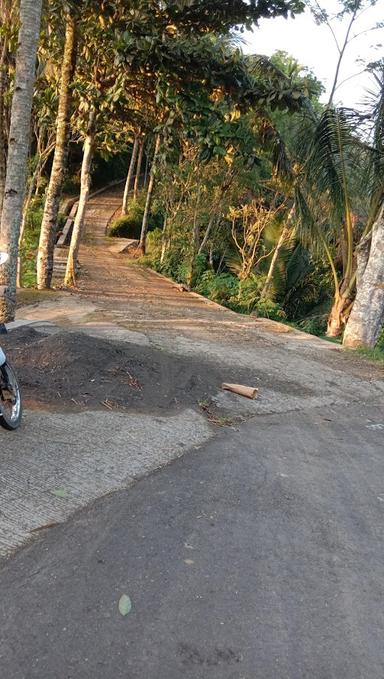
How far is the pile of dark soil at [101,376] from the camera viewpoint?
5.59 metres

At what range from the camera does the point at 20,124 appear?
8078 millimetres

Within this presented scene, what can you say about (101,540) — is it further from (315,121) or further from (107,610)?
(315,121)

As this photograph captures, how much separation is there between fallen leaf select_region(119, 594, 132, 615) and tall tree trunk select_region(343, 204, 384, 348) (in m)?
8.81

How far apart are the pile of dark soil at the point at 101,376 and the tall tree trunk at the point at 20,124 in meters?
1.88

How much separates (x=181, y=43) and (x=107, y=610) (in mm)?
9390

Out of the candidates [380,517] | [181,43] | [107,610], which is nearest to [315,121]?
[181,43]

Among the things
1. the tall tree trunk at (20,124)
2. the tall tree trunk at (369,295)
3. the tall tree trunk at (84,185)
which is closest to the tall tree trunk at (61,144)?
the tall tree trunk at (84,185)

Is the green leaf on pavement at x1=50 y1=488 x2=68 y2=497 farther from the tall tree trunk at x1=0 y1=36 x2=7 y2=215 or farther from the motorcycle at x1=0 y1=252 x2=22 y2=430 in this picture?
the tall tree trunk at x1=0 y1=36 x2=7 y2=215

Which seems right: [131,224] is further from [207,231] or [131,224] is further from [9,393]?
[9,393]

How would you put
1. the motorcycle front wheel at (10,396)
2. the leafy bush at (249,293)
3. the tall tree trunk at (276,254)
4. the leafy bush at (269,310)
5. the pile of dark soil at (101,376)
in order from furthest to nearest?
the leafy bush at (249,293) < the leafy bush at (269,310) < the tall tree trunk at (276,254) < the pile of dark soil at (101,376) < the motorcycle front wheel at (10,396)

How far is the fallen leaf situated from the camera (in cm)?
263

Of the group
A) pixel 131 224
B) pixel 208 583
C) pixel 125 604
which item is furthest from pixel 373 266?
pixel 131 224

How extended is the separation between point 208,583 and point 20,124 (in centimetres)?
706

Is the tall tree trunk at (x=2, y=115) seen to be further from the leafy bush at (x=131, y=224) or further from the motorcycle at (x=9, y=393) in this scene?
the leafy bush at (x=131, y=224)
